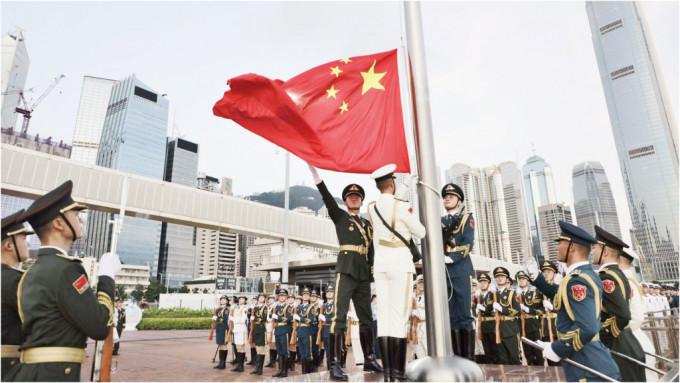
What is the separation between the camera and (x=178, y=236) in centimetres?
15400

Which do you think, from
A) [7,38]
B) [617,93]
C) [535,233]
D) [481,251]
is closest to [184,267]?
[7,38]

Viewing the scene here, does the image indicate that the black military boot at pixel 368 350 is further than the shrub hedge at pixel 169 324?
No

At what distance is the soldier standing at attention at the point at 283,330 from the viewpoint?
1027cm

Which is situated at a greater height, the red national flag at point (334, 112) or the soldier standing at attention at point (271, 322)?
the red national flag at point (334, 112)

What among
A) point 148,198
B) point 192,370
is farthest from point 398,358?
point 148,198

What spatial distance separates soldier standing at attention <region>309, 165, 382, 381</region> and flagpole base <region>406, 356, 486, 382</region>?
1.44 metres

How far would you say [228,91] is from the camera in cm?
460

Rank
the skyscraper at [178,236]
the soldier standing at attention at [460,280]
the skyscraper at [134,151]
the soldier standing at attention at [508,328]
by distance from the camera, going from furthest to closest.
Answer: the skyscraper at [178,236]
the skyscraper at [134,151]
the soldier standing at attention at [508,328]
the soldier standing at attention at [460,280]

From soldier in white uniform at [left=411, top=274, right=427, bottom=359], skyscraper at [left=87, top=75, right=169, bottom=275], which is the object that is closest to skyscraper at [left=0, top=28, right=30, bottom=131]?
skyscraper at [left=87, top=75, right=169, bottom=275]

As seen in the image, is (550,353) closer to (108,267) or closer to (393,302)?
(393,302)

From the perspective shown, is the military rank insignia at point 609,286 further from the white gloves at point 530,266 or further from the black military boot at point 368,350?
the black military boot at point 368,350

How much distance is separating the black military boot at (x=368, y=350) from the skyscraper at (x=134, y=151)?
5577 inches

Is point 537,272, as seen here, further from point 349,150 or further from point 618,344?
point 349,150

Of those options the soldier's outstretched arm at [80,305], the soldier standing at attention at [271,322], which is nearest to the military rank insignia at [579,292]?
the soldier's outstretched arm at [80,305]
